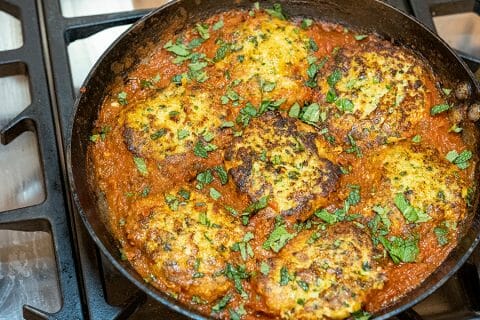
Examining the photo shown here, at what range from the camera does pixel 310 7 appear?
2729 millimetres

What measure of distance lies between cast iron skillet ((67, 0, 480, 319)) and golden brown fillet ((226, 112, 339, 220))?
1.61 feet

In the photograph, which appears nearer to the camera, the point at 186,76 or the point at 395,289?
the point at 395,289

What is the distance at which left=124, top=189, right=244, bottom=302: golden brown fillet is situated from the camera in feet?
6.75

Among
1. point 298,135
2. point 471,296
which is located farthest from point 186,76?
point 471,296

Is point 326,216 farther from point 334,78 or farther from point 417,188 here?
point 334,78

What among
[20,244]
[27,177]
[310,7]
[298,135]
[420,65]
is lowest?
[20,244]

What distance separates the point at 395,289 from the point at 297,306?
0.40 metres

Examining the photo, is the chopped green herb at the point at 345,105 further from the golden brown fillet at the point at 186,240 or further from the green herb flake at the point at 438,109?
the golden brown fillet at the point at 186,240

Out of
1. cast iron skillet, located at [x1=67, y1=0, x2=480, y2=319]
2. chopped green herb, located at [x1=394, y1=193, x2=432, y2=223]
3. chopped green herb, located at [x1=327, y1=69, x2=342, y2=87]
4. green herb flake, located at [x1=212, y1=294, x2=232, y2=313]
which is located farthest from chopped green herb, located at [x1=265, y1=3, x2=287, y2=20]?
green herb flake, located at [x1=212, y1=294, x2=232, y2=313]

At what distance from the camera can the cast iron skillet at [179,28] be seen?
2004 millimetres

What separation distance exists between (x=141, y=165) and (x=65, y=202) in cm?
39

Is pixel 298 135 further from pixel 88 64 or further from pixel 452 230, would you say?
pixel 88 64

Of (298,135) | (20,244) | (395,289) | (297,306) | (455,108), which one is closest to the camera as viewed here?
(297,306)

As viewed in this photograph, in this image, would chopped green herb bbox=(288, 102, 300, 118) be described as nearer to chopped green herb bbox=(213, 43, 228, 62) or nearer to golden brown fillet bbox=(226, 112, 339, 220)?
golden brown fillet bbox=(226, 112, 339, 220)
